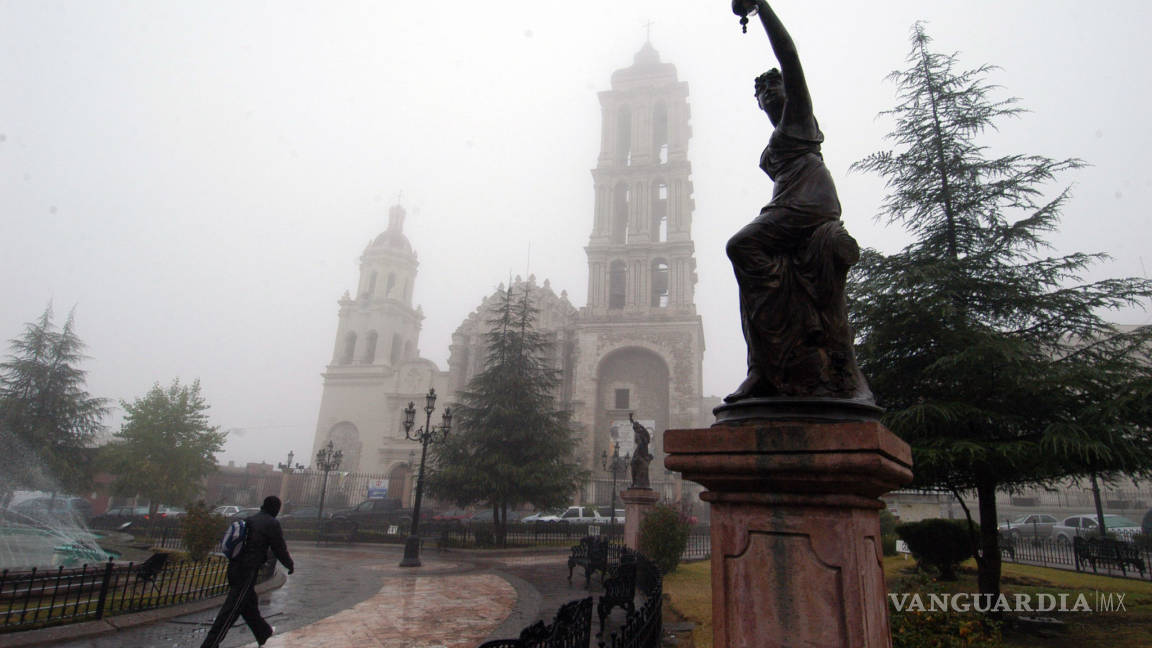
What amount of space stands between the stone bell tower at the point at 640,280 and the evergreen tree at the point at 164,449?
20.6 m

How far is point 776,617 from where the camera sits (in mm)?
2225

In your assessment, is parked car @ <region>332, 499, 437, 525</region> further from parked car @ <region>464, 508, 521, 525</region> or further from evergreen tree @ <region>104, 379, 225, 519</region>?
evergreen tree @ <region>104, 379, 225, 519</region>

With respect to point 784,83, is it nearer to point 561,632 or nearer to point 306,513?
point 561,632

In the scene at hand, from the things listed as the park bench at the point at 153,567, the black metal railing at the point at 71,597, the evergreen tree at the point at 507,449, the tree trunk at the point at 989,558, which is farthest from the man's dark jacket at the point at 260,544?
the evergreen tree at the point at 507,449

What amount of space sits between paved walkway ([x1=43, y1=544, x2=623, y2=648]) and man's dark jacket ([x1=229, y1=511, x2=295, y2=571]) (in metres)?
1.25

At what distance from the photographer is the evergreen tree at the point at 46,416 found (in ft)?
78.8

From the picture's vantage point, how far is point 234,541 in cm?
552

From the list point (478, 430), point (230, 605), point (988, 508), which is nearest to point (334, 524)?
point (478, 430)

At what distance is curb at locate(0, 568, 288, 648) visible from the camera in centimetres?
585

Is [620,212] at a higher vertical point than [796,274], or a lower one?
higher

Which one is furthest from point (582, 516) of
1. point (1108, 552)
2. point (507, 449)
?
point (1108, 552)

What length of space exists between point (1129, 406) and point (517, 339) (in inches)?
775

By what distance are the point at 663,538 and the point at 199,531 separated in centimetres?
→ 929

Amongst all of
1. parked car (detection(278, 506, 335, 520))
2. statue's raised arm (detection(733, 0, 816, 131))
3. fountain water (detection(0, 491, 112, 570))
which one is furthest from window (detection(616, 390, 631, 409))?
statue's raised arm (detection(733, 0, 816, 131))
